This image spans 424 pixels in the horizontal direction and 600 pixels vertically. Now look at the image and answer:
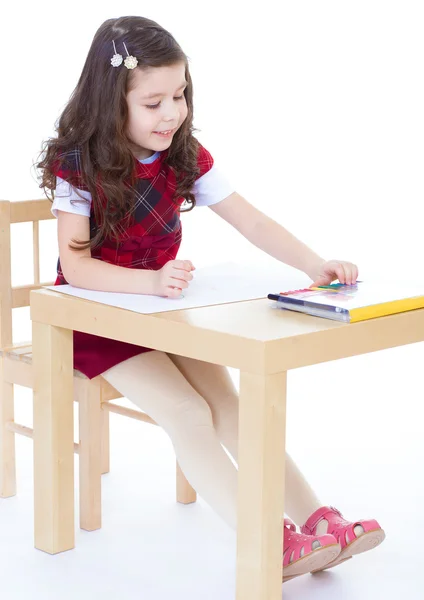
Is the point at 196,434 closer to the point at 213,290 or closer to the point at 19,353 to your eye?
the point at 213,290

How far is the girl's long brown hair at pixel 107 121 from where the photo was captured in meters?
2.20

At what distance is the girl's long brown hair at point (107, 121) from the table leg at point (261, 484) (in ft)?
2.01

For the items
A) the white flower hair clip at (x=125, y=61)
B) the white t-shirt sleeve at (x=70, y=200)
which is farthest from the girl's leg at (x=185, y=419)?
the white flower hair clip at (x=125, y=61)

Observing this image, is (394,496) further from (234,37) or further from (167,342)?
(234,37)

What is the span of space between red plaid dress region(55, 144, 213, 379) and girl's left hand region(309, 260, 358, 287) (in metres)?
0.36

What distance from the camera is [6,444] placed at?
255cm

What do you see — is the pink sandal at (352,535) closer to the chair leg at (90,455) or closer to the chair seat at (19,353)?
the chair leg at (90,455)

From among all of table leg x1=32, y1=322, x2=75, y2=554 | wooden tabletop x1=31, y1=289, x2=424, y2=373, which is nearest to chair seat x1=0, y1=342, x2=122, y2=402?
table leg x1=32, y1=322, x2=75, y2=554

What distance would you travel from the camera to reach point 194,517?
2484mm

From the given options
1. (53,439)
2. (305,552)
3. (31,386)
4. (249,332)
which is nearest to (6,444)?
(31,386)

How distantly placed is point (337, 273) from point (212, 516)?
0.66 metres

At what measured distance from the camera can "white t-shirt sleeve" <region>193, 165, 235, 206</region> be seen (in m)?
2.47

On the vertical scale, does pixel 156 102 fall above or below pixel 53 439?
above

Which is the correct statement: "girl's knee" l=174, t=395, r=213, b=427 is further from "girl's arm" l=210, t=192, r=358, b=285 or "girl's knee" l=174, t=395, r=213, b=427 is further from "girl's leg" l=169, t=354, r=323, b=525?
"girl's arm" l=210, t=192, r=358, b=285
